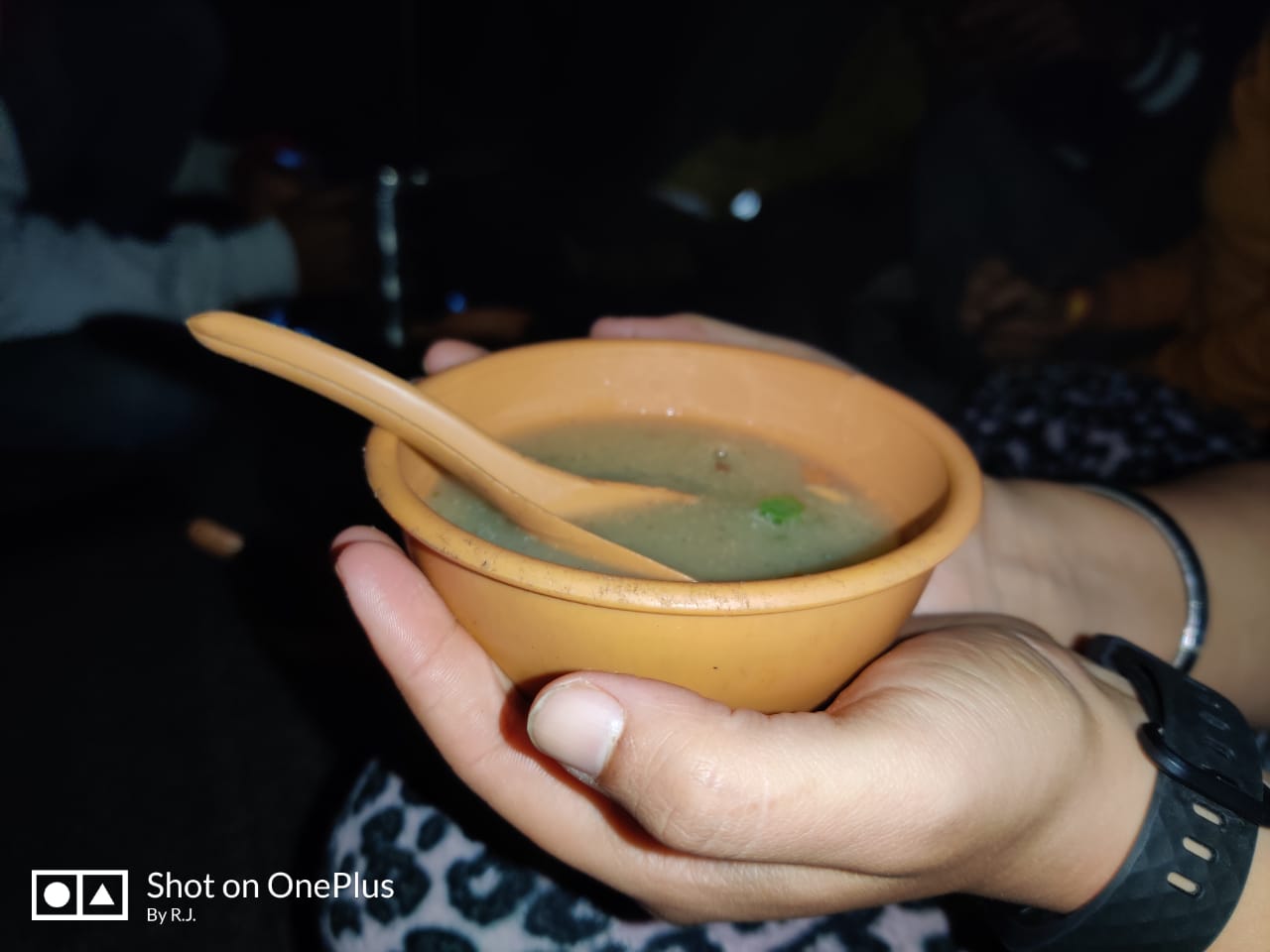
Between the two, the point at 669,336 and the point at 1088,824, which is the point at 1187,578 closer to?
the point at 1088,824

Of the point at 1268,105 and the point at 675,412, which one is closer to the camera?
the point at 675,412

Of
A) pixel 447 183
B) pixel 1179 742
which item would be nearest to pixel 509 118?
pixel 447 183

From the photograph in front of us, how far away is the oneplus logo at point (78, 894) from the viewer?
1013mm

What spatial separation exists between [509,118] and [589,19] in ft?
1.27

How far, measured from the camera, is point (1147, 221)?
1912mm

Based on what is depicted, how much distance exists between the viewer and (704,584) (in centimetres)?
46

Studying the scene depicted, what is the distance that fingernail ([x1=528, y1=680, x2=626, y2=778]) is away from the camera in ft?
1.47

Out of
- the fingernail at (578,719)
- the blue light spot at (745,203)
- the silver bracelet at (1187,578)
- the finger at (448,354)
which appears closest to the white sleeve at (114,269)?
the finger at (448,354)

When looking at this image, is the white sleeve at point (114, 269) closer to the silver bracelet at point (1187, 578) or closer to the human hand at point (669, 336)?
the human hand at point (669, 336)

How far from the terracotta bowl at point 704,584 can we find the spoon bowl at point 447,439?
4cm

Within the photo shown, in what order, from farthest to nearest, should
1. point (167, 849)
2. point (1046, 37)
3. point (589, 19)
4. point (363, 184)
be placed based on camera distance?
point (589, 19) → point (1046, 37) → point (363, 184) → point (167, 849)

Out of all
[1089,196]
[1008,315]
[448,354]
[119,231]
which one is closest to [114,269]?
[119,231]

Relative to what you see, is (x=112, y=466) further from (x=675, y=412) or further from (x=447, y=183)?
(x=675, y=412)

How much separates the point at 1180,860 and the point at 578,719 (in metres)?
0.46
